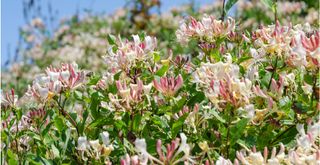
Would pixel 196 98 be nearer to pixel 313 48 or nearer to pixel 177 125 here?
pixel 177 125

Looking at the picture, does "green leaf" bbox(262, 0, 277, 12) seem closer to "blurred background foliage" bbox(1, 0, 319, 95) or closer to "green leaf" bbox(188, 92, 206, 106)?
"green leaf" bbox(188, 92, 206, 106)

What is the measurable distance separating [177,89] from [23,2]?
3.03 m

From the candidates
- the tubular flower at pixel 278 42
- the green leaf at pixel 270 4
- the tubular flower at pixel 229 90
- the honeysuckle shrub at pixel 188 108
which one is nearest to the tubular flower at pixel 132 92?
the honeysuckle shrub at pixel 188 108

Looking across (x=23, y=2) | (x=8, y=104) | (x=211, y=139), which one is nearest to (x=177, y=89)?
(x=211, y=139)

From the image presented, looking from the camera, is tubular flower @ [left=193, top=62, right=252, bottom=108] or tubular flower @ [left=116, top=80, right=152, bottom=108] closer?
tubular flower @ [left=193, top=62, right=252, bottom=108]

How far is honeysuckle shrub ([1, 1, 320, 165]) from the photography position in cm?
132

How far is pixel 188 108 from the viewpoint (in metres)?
1.52

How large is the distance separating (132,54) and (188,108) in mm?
199

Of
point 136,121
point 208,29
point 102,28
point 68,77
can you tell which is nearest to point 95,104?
point 68,77

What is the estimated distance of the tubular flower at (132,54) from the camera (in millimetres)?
1616

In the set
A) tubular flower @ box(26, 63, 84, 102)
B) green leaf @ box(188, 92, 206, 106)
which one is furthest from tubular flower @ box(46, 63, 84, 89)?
green leaf @ box(188, 92, 206, 106)

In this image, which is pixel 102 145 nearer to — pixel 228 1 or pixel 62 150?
pixel 62 150

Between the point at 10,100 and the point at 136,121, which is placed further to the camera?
the point at 10,100

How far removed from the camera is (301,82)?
1487 millimetres
